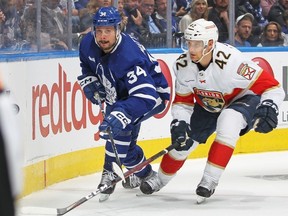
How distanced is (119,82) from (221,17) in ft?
10.4

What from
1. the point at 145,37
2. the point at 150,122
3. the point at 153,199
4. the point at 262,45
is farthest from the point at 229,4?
the point at 153,199

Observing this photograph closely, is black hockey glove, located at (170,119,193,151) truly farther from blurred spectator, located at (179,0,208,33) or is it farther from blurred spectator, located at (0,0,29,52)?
blurred spectator, located at (179,0,208,33)

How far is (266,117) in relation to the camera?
4.49m

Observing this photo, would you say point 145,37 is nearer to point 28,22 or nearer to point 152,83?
point 28,22

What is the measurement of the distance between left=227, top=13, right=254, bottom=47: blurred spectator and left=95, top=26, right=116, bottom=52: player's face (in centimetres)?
325

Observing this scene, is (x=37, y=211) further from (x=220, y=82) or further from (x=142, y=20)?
(x=142, y=20)

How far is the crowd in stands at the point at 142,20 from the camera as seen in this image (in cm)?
527

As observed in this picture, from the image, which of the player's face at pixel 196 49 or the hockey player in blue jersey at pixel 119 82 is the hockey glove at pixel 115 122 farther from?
the player's face at pixel 196 49

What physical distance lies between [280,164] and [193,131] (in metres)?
2.00

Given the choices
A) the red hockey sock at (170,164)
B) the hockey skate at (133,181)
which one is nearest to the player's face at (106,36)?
the red hockey sock at (170,164)

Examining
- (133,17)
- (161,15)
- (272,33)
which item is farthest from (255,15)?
(133,17)

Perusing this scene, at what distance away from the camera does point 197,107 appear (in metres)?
4.93

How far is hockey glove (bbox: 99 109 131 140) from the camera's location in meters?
4.41

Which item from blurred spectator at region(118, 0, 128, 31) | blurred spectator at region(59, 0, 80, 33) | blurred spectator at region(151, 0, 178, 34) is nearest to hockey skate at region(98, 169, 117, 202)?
blurred spectator at region(59, 0, 80, 33)
